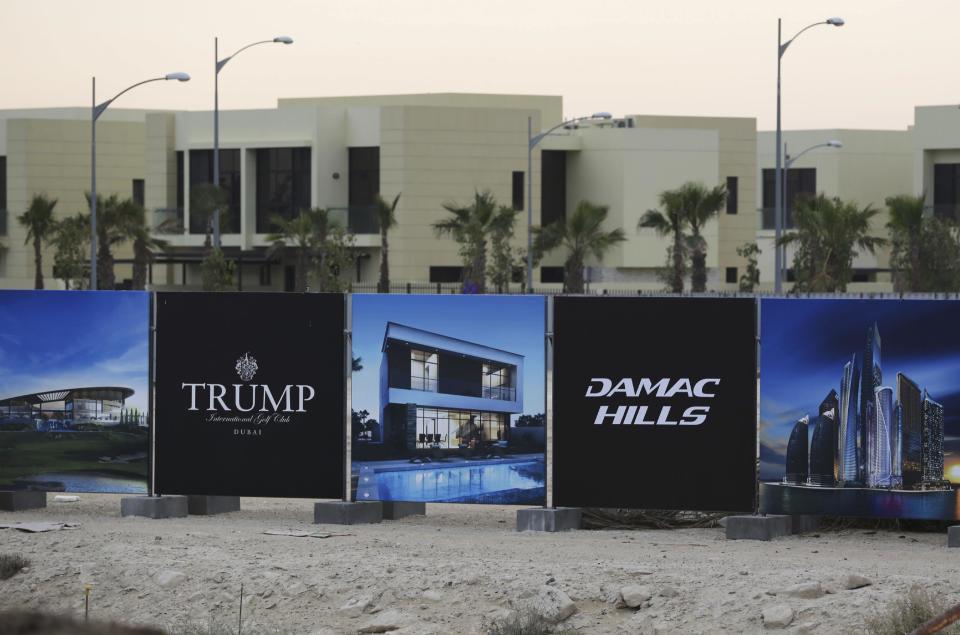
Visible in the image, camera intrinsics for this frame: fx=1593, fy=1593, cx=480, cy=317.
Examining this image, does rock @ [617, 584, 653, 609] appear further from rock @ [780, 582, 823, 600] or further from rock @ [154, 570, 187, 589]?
rock @ [154, 570, 187, 589]

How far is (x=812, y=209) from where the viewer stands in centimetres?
6125

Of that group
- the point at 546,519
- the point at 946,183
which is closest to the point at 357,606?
the point at 546,519

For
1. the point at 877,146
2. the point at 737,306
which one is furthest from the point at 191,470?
the point at 877,146

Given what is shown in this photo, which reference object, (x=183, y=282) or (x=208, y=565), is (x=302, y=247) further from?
(x=208, y=565)

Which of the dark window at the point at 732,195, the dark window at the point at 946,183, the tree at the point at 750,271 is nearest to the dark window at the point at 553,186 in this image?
the dark window at the point at 732,195

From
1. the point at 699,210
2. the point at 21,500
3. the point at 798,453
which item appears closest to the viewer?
the point at 798,453

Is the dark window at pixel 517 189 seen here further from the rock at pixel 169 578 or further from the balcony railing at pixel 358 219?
the rock at pixel 169 578

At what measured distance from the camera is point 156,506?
54.5ft

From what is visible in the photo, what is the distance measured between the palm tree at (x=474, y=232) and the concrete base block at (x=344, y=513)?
43507mm

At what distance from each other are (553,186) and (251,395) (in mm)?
56079

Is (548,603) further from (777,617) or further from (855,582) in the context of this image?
(855,582)

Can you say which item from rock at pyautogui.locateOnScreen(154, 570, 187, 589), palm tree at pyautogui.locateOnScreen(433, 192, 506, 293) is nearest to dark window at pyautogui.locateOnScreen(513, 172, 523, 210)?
palm tree at pyautogui.locateOnScreen(433, 192, 506, 293)

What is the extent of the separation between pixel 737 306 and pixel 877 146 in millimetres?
75170

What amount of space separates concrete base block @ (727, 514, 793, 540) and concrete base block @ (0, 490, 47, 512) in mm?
7664
